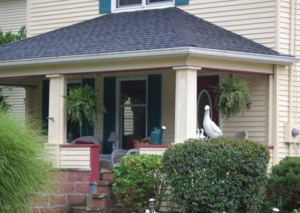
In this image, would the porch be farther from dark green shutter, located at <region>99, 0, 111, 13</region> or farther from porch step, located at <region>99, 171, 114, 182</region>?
dark green shutter, located at <region>99, 0, 111, 13</region>

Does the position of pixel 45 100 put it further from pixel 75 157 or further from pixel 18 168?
pixel 18 168

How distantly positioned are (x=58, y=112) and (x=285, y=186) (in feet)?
17.2

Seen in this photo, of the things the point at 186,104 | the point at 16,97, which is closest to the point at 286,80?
the point at 186,104

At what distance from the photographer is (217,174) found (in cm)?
1281

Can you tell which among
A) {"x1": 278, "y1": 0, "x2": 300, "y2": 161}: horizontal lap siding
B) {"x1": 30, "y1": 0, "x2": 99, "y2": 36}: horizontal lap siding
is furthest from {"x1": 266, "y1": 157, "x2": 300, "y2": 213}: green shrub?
{"x1": 30, "y1": 0, "x2": 99, "y2": 36}: horizontal lap siding

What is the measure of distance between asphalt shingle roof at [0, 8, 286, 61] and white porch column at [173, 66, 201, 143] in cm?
56

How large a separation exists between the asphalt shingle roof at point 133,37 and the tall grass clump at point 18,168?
11.8ft

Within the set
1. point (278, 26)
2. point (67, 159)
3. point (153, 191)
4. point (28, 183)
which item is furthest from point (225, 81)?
point (28, 183)

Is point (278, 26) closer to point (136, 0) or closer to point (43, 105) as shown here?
point (136, 0)

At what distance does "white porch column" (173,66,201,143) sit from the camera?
1404 cm

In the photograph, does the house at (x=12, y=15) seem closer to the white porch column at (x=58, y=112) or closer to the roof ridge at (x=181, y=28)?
the white porch column at (x=58, y=112)

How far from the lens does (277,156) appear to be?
15.3 meters

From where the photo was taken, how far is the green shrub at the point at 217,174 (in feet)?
41.8

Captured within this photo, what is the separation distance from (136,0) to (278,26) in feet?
12.9
